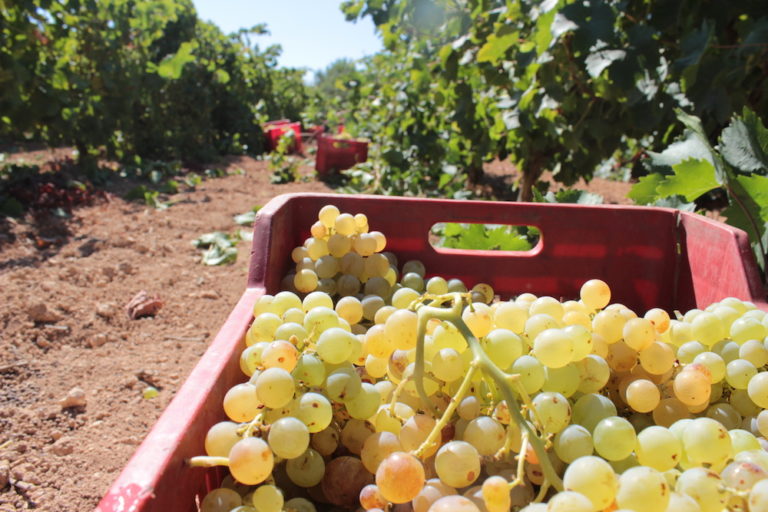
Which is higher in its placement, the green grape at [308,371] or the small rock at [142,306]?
the green grape at [308,371]

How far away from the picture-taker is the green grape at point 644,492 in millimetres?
547

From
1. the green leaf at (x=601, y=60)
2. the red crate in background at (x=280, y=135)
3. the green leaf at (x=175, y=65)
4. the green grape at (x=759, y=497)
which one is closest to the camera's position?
the green grape at (x=759, y=497)

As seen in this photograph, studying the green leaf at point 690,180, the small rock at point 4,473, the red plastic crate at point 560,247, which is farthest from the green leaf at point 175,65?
the green leaf at point 690,180

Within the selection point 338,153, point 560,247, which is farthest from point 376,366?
point 338,153

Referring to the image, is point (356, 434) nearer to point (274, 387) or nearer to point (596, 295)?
point (274, 387)

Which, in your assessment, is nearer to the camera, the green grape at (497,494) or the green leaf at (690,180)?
the green grape at (497,494)

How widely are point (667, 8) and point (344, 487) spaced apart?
2576 mm

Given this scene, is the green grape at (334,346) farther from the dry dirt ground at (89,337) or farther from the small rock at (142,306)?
the small rock at (142,306)

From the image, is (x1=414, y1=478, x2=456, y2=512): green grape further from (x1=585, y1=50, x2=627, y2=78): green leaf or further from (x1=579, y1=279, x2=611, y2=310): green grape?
(x1=585, y1=50, x2=627, y2=78): green leaf

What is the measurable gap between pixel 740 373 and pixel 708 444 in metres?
0.21

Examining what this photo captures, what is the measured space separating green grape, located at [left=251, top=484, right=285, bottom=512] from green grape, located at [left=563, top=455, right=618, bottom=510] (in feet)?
1.02

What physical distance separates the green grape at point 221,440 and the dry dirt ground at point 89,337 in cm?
121

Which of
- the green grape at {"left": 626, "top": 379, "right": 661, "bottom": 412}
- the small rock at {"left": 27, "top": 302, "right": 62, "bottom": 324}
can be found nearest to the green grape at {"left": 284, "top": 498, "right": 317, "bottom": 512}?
the green grape at {"left": 626, "top": 379, "right": 661, "bottom": 412}

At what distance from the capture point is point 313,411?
28.1 inches
